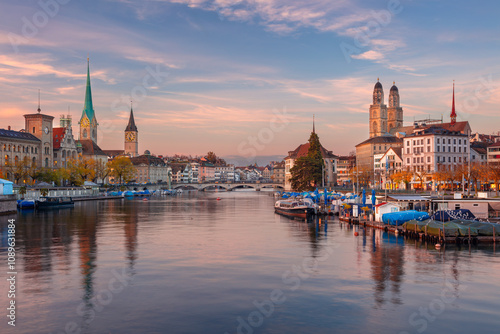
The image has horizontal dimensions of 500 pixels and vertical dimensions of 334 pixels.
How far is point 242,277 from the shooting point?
31562mm

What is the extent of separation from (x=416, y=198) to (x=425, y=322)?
50.2 metres

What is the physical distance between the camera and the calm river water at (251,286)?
74.0 ft

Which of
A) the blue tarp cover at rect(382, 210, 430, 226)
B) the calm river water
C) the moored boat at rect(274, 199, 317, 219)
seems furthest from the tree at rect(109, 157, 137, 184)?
the blue tarp cover at rect(382, 210, 430, 226)

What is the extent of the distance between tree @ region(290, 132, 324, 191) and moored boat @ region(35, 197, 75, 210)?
62.5 metres

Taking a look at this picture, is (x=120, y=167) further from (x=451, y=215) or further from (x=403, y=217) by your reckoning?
(x=451, y=215)

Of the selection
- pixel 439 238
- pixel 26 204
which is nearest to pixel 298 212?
pixel 439 238

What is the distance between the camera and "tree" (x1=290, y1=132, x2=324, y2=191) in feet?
450

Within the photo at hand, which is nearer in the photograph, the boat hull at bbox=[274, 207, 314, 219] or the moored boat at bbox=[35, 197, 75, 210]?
the boat hull at bbox=[274, 207, 314, 219]

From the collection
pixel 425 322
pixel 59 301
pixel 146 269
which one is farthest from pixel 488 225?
pixel 59 301

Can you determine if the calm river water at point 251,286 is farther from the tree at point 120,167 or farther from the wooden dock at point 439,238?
the tree at point 120,167

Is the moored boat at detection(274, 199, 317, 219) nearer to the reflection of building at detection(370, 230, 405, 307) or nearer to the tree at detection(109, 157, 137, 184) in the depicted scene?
the reflection of building at detection(370, 230, 405, 307)

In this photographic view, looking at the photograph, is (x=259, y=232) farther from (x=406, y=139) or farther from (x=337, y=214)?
(x=406, y=139)

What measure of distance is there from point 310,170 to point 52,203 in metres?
67.7

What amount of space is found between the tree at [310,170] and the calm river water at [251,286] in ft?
287
